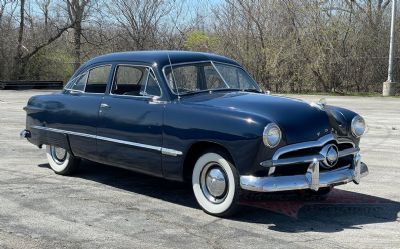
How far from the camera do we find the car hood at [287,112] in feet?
18.1

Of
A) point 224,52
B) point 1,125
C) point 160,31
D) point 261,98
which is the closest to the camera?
point 261,98

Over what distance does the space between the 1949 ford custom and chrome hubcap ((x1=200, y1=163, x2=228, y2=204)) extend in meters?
0.01

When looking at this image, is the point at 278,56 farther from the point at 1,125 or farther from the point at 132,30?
the point at 1,125

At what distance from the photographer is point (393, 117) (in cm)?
1720

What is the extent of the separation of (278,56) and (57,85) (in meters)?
13.5

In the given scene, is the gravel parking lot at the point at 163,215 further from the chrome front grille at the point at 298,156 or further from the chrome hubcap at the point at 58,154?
the chrome front grille at the point at 298,156

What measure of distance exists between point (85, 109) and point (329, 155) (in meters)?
3.22

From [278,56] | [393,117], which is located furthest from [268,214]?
[278,56]

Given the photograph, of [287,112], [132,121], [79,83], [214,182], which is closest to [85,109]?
[79,83]

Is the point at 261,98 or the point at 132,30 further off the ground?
the point at 132,30

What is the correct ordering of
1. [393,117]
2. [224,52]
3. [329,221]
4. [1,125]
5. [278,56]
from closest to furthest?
[329,221], [1,125], [393,117], [278,56], [224,52]

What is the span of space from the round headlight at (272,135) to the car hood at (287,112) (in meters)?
0.06

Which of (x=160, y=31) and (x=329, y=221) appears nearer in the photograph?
(x=329, y=221)

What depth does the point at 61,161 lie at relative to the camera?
801cm
